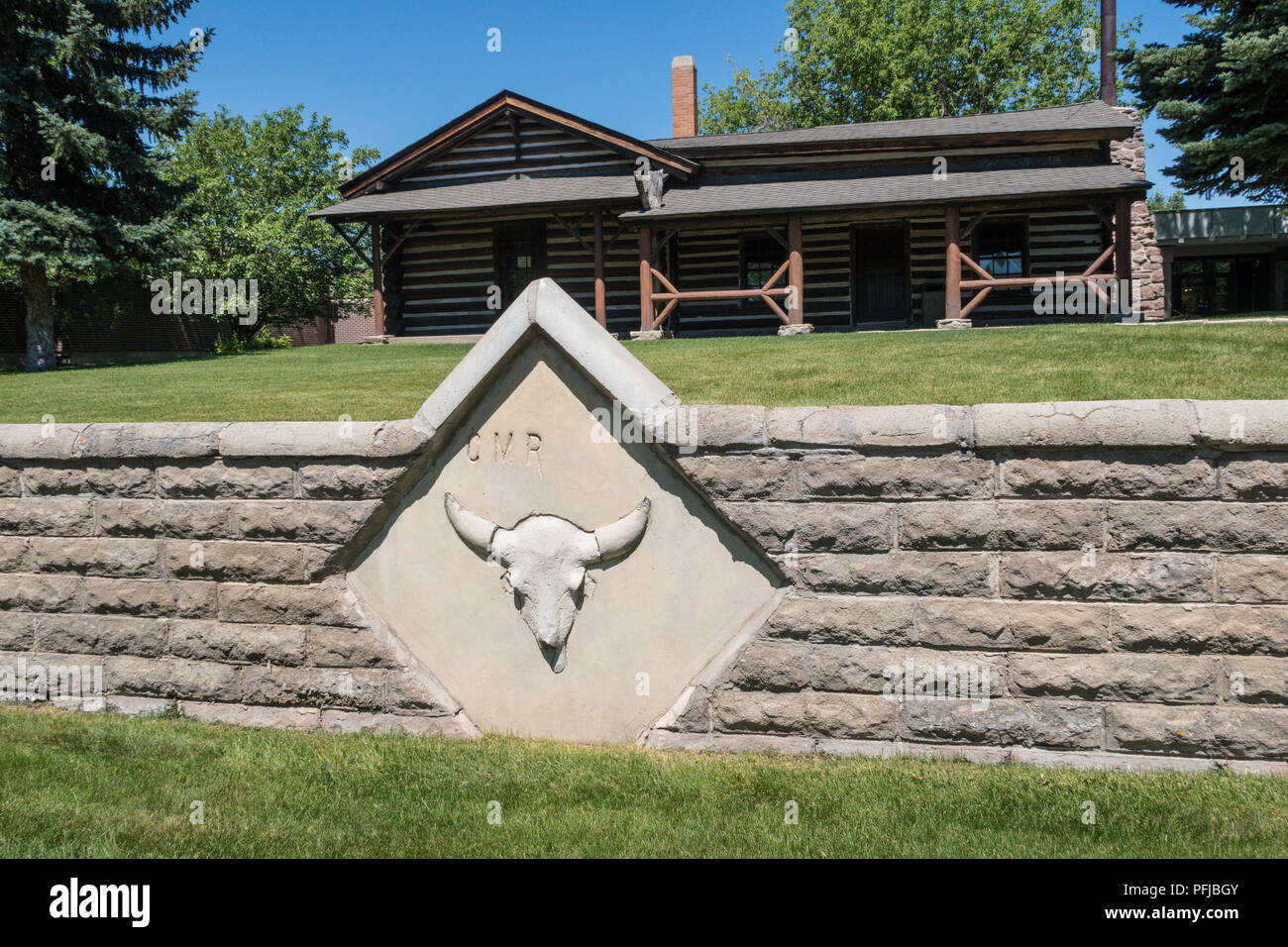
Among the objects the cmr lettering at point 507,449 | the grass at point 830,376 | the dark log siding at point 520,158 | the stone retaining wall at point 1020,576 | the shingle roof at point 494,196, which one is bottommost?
the stone retaining wall at point 1020,576

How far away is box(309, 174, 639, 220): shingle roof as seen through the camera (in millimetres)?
17938

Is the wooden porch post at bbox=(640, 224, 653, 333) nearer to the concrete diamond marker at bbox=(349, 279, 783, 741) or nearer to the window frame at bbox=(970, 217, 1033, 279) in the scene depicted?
the window frame at bbox=(970, 217, 1033, 279)

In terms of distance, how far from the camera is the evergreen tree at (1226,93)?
56.5 feet

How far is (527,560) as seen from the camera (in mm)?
4652

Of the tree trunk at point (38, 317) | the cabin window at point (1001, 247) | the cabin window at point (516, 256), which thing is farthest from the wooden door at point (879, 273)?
the tree trunk at point (38, 317)

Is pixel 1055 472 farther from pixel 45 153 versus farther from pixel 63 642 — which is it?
pixel 45 153

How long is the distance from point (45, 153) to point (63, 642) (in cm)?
1516

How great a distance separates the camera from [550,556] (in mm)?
4617

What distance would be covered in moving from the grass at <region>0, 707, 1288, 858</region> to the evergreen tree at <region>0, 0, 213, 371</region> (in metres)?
14.3

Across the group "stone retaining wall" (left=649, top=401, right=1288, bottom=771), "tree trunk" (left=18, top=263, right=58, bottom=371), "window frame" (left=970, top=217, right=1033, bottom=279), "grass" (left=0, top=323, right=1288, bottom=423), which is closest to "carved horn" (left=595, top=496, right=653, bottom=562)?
"stone retaining wall" (left=649, top=401, right=1288, bottom=771)

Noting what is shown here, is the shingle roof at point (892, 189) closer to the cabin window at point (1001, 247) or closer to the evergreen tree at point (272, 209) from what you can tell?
the cabin window at point (1001, 247)

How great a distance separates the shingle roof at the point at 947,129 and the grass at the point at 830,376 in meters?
8.62

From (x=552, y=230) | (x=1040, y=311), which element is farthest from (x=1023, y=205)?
(x=552, y=230)

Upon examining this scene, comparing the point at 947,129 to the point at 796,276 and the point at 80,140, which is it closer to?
the point at 796,276
